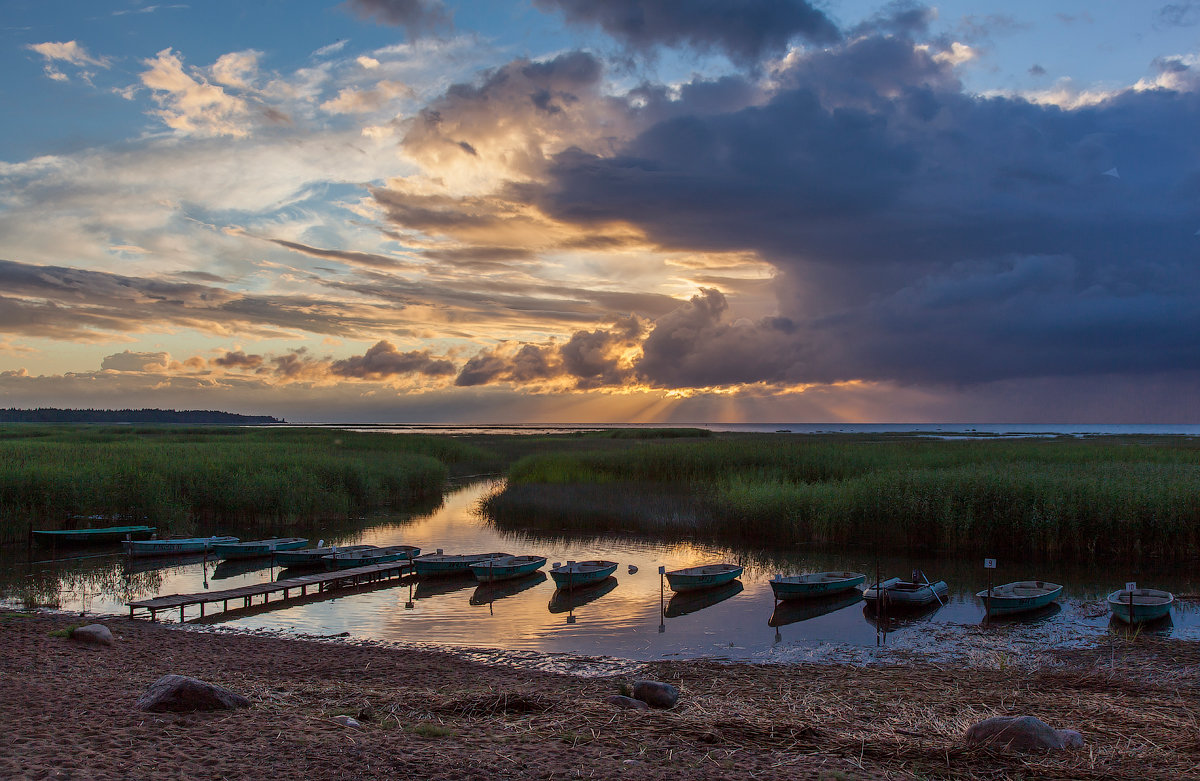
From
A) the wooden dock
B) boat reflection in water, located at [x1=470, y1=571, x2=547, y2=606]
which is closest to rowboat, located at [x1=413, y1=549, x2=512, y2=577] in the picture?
the wooden dock

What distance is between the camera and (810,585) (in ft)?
57.2

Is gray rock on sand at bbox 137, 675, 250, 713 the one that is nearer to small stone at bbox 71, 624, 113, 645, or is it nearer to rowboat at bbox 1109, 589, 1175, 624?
small stone at bbox 71, 624, 113, 645

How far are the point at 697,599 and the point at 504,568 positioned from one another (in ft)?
18.0

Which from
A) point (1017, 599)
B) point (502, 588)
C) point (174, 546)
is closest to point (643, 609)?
point (502, 588)

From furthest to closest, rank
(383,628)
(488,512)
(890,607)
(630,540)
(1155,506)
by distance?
(488,512), (630,540), (1155,506), (890,607), (383,628)

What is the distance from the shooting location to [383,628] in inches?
611

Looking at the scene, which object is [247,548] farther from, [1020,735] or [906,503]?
[1020,735]

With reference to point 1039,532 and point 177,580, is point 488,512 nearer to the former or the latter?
point 177,580

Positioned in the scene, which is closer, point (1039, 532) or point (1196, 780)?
point (1196, 780)

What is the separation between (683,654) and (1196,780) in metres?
8.04

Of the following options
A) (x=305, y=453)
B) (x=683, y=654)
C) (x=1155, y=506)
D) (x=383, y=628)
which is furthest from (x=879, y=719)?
(x=305, y=453)

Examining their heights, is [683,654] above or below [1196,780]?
below

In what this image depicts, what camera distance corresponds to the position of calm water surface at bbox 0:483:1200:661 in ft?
46.8

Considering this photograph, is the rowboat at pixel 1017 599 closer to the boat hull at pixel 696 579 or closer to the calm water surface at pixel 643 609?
the calm water surface at pixel 643 609
